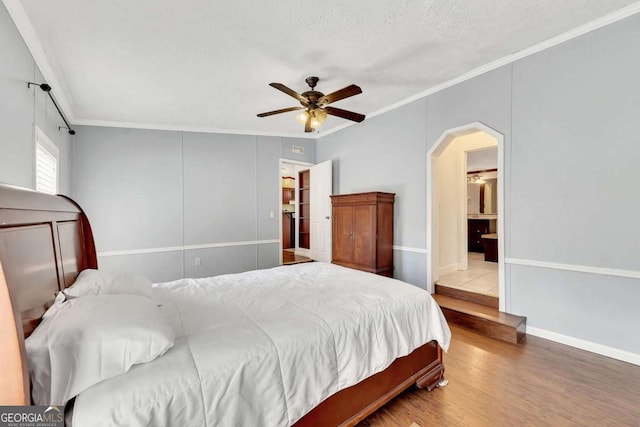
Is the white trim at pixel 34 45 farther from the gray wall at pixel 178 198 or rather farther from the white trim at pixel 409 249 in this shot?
the white trim at pixel 409 249

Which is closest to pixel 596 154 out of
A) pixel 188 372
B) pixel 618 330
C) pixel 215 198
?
pixel 618 330

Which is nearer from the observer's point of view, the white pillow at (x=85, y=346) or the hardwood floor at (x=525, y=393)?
the white pillow at (x=85, y=346)

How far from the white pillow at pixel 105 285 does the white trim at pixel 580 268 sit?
342 centimetres

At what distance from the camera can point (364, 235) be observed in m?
3.95

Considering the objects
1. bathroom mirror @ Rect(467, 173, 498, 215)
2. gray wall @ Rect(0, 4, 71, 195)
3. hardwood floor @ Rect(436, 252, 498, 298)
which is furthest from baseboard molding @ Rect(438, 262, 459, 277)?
gray wall @ Rect(0, 4, 71, 195)

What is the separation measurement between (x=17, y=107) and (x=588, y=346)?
17.2 ft

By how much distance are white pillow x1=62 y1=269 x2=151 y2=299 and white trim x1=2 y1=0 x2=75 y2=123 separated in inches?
79.0

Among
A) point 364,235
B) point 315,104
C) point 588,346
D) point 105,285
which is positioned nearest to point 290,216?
point 364,235

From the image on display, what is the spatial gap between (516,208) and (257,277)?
2773 mm

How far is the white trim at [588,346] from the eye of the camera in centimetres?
224

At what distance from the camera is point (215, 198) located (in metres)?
4.80

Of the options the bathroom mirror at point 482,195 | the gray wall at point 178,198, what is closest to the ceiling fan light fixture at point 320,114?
the gray wall at point 178,198

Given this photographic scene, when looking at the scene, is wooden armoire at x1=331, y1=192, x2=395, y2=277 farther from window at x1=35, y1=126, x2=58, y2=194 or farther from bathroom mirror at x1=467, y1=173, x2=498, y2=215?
bathroom mirror at x1=467, y1=173, x2=498, y2=215

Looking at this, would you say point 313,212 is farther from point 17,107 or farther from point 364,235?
point 17,107
